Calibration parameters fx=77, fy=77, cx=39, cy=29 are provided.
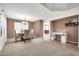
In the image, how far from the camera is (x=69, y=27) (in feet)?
13.6

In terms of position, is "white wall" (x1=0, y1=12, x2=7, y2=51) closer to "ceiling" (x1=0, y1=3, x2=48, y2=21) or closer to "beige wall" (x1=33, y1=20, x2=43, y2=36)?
"ceiling" (x1=0, y1=3, x2=48, y2=21)

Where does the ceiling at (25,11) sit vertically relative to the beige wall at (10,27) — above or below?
above

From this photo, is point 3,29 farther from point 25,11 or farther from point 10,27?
point 25,11

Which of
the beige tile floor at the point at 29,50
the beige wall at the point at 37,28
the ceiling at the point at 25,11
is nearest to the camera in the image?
the ceiling at the point at 25,11

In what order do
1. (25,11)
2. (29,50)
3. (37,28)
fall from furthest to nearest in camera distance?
(37,28)
(29,50)
(25,11)

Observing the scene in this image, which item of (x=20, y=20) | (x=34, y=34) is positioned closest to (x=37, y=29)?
(x=34, y=34)

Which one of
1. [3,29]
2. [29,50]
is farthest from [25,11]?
[29,50]

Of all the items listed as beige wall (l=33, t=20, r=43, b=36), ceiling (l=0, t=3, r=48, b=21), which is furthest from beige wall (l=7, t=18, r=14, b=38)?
beige wall (l=33, t=20, r=43, b=36)

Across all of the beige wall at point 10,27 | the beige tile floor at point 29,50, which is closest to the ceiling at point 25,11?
the beige wall at point 10,27

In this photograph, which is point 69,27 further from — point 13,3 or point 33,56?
point 13,3

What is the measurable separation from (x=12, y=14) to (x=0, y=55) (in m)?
1.13

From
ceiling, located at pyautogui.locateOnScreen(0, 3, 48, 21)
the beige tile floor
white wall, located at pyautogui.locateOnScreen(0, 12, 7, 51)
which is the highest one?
ceiling, located at pyautogui.locateOnScreen(0, 3, 48, 21)

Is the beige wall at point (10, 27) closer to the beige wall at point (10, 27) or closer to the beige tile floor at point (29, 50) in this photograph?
the beige wall at point (10, 27)

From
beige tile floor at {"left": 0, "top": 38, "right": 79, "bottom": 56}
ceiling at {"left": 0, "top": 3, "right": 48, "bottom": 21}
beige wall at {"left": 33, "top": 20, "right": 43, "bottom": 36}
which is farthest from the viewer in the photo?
beige wall at {"left": 33, "top": 20, "right": 43, "bottom": 36}
